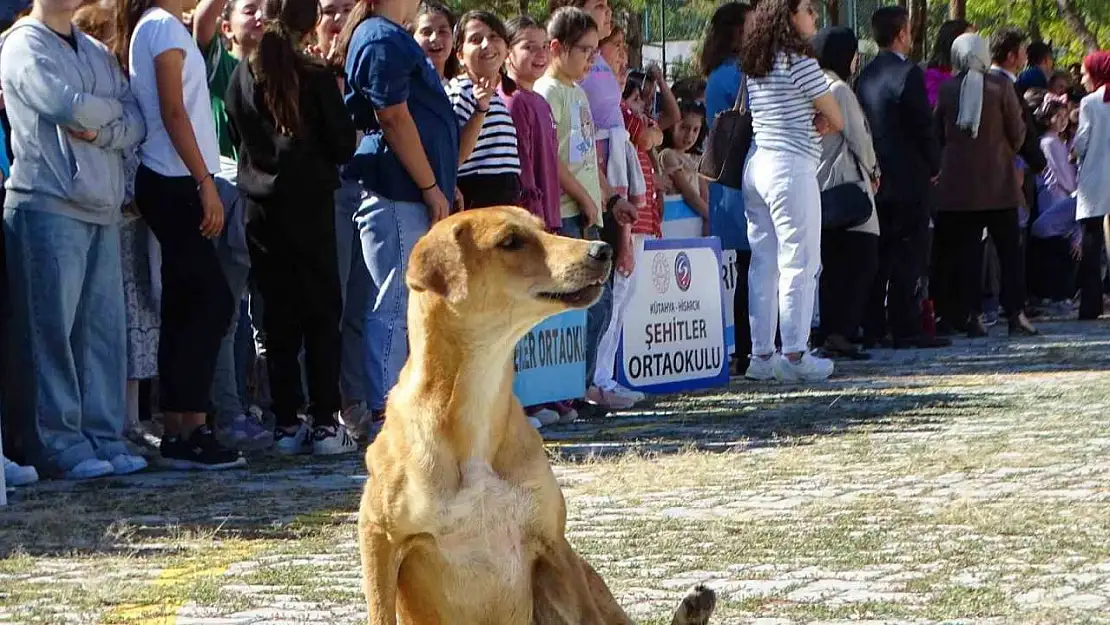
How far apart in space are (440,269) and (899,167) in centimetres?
1050

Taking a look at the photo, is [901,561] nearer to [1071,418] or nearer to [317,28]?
[1071,418]

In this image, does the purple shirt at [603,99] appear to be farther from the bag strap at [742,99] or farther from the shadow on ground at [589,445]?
the shadow on ground at [589,445]

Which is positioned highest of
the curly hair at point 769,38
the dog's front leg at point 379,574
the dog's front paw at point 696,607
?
the curly hair at point 769,38

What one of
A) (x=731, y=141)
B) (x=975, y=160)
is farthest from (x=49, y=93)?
(x=975, y=160)

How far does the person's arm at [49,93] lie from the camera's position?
26.7 ft

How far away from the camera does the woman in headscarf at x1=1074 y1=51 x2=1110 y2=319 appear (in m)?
17.0

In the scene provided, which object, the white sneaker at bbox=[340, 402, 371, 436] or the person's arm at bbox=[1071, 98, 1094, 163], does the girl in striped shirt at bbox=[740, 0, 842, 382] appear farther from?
the person's arm at bbox=[1071, 98, 1094, 163]

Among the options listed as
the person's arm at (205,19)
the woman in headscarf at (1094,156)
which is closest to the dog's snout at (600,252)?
the person's arm at (205,19)

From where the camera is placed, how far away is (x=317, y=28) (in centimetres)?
998

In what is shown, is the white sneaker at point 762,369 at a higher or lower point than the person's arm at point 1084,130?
lower

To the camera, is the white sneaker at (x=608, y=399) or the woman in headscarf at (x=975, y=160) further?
the woman in headscarf at (x=975, y=160)

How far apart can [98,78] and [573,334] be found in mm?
3598

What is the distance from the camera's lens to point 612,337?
38.6ft

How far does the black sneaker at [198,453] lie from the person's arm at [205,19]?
2308 millimetres
